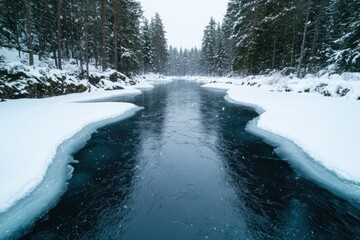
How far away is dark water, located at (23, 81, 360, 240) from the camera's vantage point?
Result: 14.3ft

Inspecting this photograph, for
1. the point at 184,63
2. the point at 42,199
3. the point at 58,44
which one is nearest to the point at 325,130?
the point at 42,199

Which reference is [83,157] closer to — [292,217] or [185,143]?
[185,143]

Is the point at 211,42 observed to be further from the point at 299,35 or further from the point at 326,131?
the point at 326,131

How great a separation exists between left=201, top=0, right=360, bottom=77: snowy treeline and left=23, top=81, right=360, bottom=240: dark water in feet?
48.6

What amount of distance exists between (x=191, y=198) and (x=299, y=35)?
31531mm

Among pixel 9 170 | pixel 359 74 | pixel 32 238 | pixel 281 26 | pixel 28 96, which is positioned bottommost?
pixel 32 238

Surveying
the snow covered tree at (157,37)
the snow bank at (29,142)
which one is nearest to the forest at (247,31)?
the snow bank at (29,142)

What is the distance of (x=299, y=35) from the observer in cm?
2808

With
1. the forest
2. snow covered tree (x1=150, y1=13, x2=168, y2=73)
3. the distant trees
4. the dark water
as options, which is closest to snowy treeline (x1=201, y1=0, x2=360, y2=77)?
the forest

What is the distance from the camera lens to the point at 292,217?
474cm

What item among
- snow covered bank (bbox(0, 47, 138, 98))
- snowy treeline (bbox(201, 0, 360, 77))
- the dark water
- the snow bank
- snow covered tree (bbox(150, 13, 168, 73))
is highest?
snow covered tree (bbox(150, 13, 168, 73))

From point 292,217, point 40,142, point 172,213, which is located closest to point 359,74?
point 292,217

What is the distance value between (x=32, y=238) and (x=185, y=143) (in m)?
6.55

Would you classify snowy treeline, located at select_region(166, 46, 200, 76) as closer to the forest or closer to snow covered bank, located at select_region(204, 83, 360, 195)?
the forest
